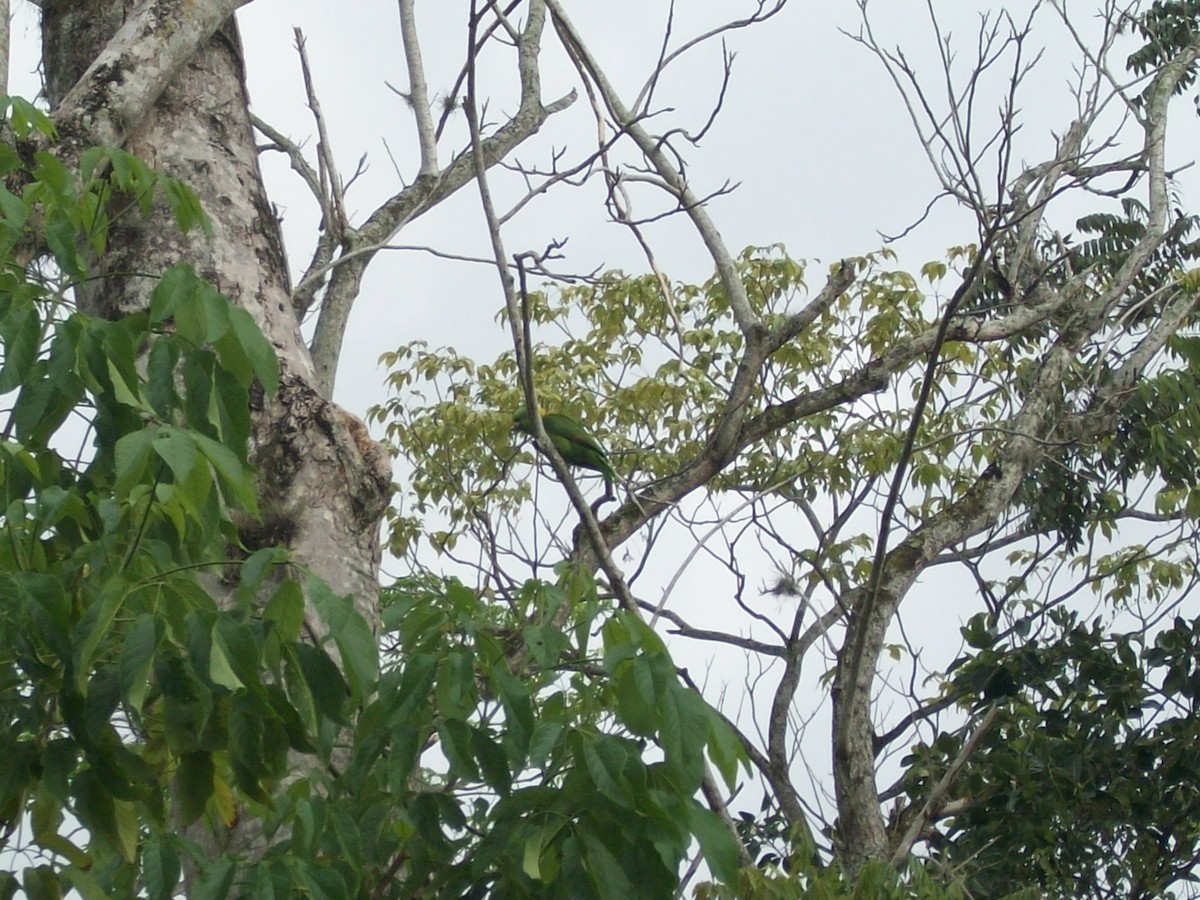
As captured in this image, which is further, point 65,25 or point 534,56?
point 534,56

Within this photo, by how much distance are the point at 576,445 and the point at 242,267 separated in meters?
2.29

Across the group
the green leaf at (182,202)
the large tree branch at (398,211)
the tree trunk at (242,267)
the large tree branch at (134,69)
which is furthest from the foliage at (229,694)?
the large tree branch at (398,211)

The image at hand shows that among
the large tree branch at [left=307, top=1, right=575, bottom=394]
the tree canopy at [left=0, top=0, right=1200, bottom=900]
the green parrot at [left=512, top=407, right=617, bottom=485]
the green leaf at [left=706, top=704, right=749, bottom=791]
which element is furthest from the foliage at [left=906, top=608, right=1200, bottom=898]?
the green leaf at [left=706, top=704, right=749, bottom=791]

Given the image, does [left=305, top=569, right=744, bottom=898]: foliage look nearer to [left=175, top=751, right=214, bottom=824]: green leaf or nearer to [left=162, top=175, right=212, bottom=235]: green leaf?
[left=175, top=751, right=214, bottom=824]: green leaf

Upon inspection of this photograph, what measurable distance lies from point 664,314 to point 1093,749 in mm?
2912

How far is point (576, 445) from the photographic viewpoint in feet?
14.5

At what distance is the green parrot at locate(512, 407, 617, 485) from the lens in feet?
14.4

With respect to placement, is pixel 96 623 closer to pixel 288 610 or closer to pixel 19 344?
pixel 288 610

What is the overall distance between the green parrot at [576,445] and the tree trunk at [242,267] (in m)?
2.04

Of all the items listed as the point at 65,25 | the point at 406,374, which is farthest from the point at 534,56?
the point at 406,374

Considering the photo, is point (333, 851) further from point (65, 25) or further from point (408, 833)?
point (65, 25)

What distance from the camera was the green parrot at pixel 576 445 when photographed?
4.38 m

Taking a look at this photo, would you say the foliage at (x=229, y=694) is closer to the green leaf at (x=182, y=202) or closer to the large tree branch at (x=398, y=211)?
the green leaf at (x=182, y=202)

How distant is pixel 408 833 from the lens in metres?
1.37
